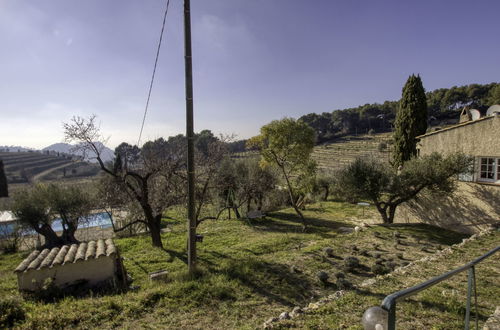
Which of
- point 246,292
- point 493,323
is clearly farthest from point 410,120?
point 246,292

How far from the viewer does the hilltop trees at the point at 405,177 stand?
424 inches

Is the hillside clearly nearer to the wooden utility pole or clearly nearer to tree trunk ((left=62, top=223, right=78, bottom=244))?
tree trunk ((left=62, top=223, right=78, bottom=244))

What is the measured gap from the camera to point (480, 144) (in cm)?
1030

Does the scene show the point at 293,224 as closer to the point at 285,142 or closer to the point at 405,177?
the point at 285,142

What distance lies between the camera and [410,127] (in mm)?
21219

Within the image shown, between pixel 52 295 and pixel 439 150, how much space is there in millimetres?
16622

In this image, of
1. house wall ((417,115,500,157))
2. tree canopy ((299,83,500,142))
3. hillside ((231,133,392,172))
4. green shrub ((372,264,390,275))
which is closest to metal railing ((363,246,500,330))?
green shrub ((372,264,390,275))

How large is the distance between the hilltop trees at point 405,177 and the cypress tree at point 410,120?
408 inches

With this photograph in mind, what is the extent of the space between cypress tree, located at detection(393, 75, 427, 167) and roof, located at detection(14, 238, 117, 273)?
2267 cm

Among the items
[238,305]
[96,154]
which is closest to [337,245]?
[238,305]

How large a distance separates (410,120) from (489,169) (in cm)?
1275

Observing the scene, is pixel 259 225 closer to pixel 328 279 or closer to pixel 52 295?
pixel 328 279

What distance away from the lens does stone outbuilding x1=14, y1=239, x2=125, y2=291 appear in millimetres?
5934

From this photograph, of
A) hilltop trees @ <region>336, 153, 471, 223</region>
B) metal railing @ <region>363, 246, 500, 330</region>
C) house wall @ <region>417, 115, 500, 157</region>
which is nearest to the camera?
metal railing @ <region>363, 246, 500, 330</region>
